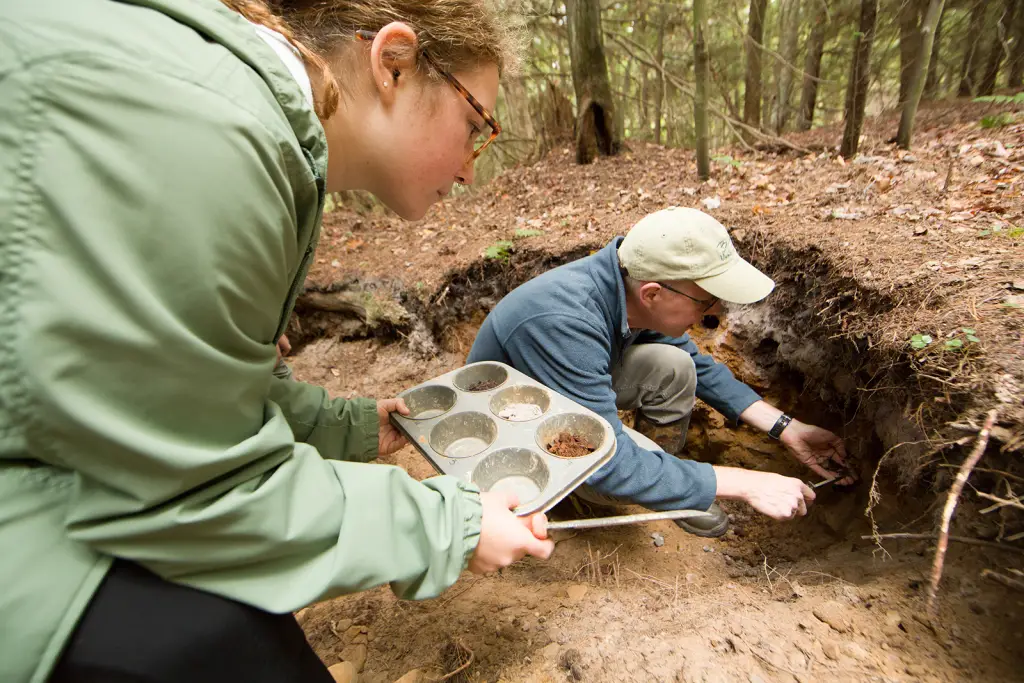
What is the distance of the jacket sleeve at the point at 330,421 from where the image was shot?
6.55 feet

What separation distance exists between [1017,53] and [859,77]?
4669 millimetres

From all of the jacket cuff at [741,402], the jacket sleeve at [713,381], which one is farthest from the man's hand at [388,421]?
the jacket cuff at [741,402]

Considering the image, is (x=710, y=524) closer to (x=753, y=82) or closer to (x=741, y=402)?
(x=741, y=402)

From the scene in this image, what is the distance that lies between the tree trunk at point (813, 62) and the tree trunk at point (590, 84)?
309cm

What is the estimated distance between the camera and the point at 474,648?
6.73ft

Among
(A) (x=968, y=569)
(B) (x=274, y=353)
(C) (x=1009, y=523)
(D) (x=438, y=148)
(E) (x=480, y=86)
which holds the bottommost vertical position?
(A) (x=968, y=569)

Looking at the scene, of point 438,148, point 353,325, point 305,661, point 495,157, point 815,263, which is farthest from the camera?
point 495,157

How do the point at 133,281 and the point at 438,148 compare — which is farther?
the point at 438,148

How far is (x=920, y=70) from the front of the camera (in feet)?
14.5

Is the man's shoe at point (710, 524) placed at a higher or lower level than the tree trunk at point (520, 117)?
lower

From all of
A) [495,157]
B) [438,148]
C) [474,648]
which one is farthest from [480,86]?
[495,157]

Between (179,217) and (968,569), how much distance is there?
110 inches

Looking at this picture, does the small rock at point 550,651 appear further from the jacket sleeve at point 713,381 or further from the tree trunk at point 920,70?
the tree trunk at point 920,70

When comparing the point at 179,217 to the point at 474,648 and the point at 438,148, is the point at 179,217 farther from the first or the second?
the point at 474,648
